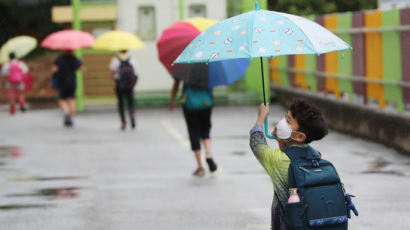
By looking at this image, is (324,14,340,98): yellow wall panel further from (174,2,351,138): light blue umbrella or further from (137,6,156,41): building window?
(174,2,351,138): light blue umbrella

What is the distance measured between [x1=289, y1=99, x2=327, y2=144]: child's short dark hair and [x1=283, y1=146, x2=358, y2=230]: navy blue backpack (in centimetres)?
15

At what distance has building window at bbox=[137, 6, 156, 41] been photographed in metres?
21.4

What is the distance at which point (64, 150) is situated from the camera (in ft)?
44.3

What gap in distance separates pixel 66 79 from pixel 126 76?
1842mm

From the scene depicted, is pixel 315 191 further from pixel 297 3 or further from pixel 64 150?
pixel 297 3

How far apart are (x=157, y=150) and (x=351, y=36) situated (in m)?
4.17

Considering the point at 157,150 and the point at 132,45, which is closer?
the point at 157,150

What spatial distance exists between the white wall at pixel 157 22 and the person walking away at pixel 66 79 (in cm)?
399

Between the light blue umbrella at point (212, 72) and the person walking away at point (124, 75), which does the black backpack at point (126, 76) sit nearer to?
the person walking away at point (124, 75)

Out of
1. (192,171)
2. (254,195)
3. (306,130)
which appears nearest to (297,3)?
(192,171)

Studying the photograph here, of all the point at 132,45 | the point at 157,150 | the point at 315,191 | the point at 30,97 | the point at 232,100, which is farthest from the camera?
the point at 30,97

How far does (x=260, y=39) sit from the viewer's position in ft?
16.7

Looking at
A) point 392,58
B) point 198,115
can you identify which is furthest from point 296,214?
point 392,58

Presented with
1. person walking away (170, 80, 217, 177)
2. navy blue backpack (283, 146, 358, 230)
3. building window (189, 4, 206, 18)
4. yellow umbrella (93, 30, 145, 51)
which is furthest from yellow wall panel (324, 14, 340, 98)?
navy blue backpack (283, 146, 358, 230)
